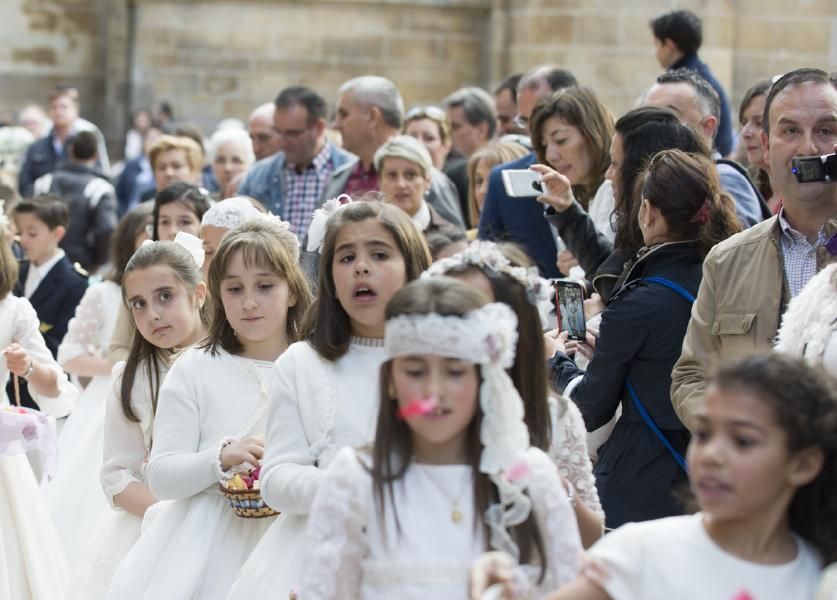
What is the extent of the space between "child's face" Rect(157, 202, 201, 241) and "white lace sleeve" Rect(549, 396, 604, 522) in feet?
13.7

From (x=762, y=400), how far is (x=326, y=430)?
1.61 m

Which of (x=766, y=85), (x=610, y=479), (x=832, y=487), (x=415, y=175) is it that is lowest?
(x=610, y=479)

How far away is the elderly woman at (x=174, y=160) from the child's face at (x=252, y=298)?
5430 millimetres

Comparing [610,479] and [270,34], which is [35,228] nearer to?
[610,479]

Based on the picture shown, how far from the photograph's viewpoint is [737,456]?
344 centimetres

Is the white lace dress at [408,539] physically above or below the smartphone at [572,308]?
below

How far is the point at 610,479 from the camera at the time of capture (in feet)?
17.7

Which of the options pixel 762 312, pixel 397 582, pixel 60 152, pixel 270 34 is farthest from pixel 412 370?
pixel 270 34

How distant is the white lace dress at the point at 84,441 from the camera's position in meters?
7.68

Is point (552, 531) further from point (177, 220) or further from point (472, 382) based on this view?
point (177, 220)

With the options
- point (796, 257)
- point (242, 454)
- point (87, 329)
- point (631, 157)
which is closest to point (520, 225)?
point (631, 157)

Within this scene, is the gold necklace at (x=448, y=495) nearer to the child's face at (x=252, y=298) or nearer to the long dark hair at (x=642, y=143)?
the child's face at (x=252, y=298)

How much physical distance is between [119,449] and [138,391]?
0.76 ft

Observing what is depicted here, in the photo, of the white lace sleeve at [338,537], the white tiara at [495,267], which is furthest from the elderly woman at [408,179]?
the white lace sleeve at [338,537]
